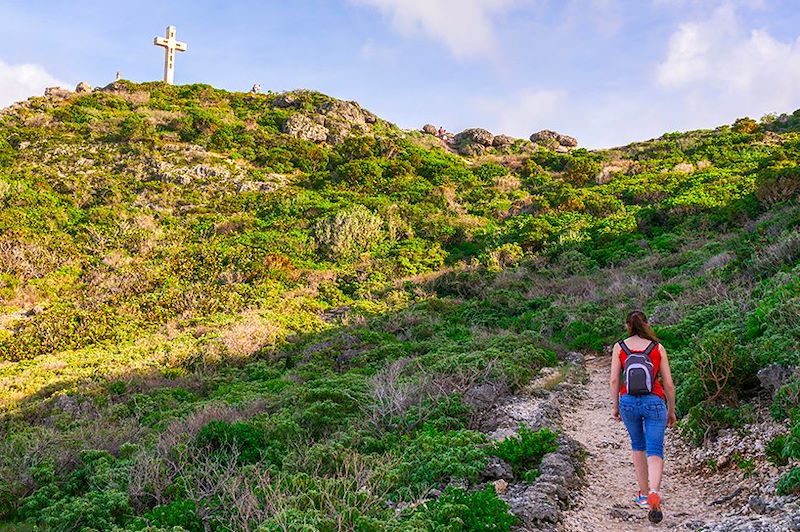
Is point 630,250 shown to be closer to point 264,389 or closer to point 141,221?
point 264,389

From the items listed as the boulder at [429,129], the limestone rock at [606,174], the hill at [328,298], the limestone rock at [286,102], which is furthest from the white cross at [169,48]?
the limestone rock at [606,174]

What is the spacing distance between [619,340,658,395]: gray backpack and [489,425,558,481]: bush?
1.24 metres

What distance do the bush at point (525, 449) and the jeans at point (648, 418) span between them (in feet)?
3.33

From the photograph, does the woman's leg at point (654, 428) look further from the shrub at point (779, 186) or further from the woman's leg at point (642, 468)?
the shrub at point (779, 186)

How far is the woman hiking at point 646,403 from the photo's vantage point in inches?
175

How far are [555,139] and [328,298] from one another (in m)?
31.0

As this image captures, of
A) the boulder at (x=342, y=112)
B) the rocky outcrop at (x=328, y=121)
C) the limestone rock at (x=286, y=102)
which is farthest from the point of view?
the limestone rock at (x=286, y=102)

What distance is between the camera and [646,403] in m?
4.48

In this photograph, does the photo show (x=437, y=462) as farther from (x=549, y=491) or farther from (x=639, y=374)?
(x=639, y=374)

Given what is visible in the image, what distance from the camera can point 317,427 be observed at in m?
7.25

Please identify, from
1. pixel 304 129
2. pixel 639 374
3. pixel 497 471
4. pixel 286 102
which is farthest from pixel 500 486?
pixel 286 102

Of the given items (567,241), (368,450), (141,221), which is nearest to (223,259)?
(141,221)

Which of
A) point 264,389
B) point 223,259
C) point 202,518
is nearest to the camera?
point 202,518

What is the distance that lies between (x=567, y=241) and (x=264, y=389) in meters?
14.1
